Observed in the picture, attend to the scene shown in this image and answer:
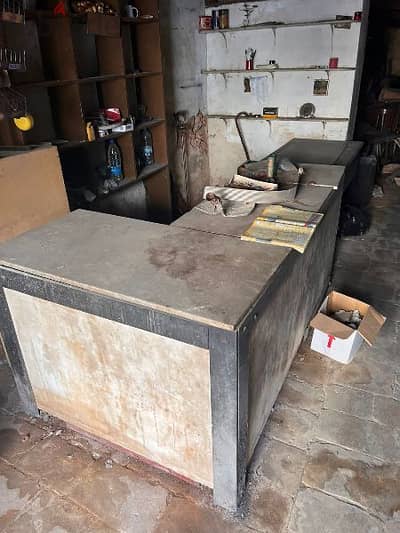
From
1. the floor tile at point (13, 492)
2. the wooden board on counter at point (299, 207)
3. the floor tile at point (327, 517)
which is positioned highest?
the wooden board on counter at point (299, 207)

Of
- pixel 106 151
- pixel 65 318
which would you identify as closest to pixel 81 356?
pixel 65 318

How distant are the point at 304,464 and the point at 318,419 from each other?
0.27 metres

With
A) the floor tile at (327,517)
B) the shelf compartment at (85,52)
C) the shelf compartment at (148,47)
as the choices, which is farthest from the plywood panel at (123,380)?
the shelf compartment at (148,47)

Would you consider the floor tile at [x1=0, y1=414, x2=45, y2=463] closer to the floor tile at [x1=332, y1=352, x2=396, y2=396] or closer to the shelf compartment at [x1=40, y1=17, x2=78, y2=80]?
the floor tile at [x1=332, y1=352, x2=396, y2=396]

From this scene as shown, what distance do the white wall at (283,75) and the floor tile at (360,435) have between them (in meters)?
3.38

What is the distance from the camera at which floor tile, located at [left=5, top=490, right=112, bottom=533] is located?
4.90 feet

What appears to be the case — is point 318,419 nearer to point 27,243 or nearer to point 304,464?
point 304,464

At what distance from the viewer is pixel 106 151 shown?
3.31 m

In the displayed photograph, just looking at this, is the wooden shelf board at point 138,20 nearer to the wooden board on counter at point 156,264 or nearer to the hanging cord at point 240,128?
the hanging cord at point 240,128

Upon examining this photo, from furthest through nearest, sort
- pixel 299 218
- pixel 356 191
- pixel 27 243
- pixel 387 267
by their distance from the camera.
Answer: pixel 356 191 < pixel 387 267 < pixel 299 218 < pixel 27 243

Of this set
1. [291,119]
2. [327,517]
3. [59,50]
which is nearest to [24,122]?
[59,50]

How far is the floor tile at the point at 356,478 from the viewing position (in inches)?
61.7


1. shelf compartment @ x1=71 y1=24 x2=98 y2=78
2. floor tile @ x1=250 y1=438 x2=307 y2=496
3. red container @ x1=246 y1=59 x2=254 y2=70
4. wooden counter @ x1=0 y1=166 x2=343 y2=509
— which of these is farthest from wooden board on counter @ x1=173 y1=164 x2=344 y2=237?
red container @ x1=246 y1=59 x2=254 y2=70

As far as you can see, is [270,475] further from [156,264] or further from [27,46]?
[27,46]
